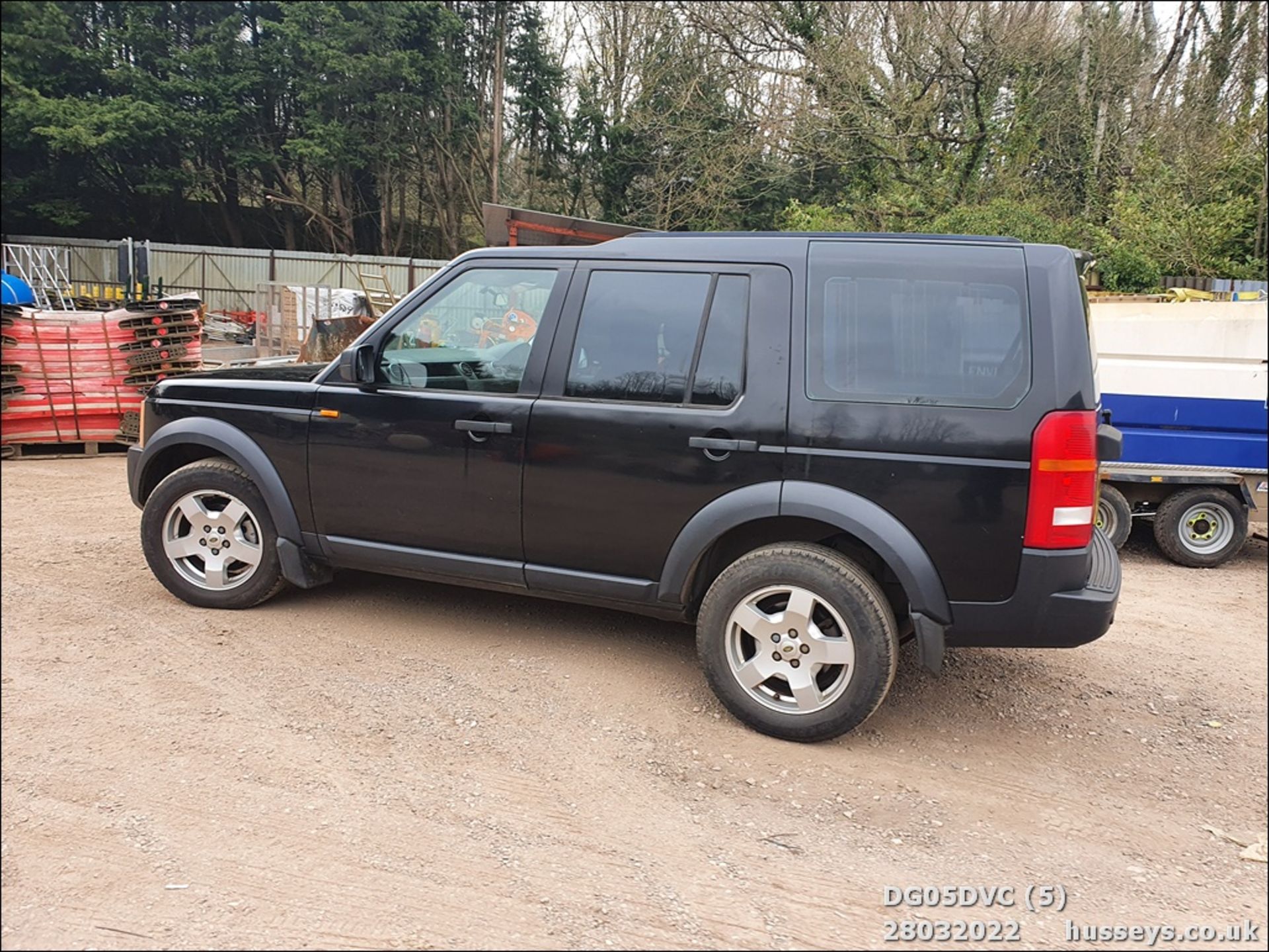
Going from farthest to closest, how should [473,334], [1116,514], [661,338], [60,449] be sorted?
1. [60,449]
2. [1116,514]
3. [473,334]
4. [661,338]

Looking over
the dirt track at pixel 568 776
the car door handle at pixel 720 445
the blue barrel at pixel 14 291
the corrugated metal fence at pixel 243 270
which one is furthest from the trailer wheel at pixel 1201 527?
the corrugated metal fence at pixel 243 270

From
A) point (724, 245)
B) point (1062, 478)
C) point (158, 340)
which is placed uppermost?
point (724, 245)

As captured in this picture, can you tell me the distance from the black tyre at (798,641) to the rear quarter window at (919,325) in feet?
2.33

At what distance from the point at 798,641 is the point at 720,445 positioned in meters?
0.86

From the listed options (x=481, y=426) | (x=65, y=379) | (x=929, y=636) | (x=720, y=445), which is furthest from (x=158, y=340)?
(x=929, y=636)

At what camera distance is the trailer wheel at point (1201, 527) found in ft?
24.5

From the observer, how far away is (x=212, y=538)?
198 inches

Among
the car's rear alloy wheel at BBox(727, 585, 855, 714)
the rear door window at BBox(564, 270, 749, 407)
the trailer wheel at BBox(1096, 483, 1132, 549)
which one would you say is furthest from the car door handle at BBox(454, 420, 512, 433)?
the trailer wheel at BBox(1096, 483, 1132, 549)

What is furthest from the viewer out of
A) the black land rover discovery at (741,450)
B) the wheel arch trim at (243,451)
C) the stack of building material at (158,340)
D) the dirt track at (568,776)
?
the stack of building material at (158,340)

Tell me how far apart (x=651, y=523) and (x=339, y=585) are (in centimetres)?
232

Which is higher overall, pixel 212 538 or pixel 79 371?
pixel 79 371

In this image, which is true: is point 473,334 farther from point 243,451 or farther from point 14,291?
point 14,291

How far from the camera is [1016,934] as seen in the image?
9.20 ft

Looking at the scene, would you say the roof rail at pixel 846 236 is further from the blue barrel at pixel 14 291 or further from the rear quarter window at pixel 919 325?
the blue barrel at pixel 14 291
